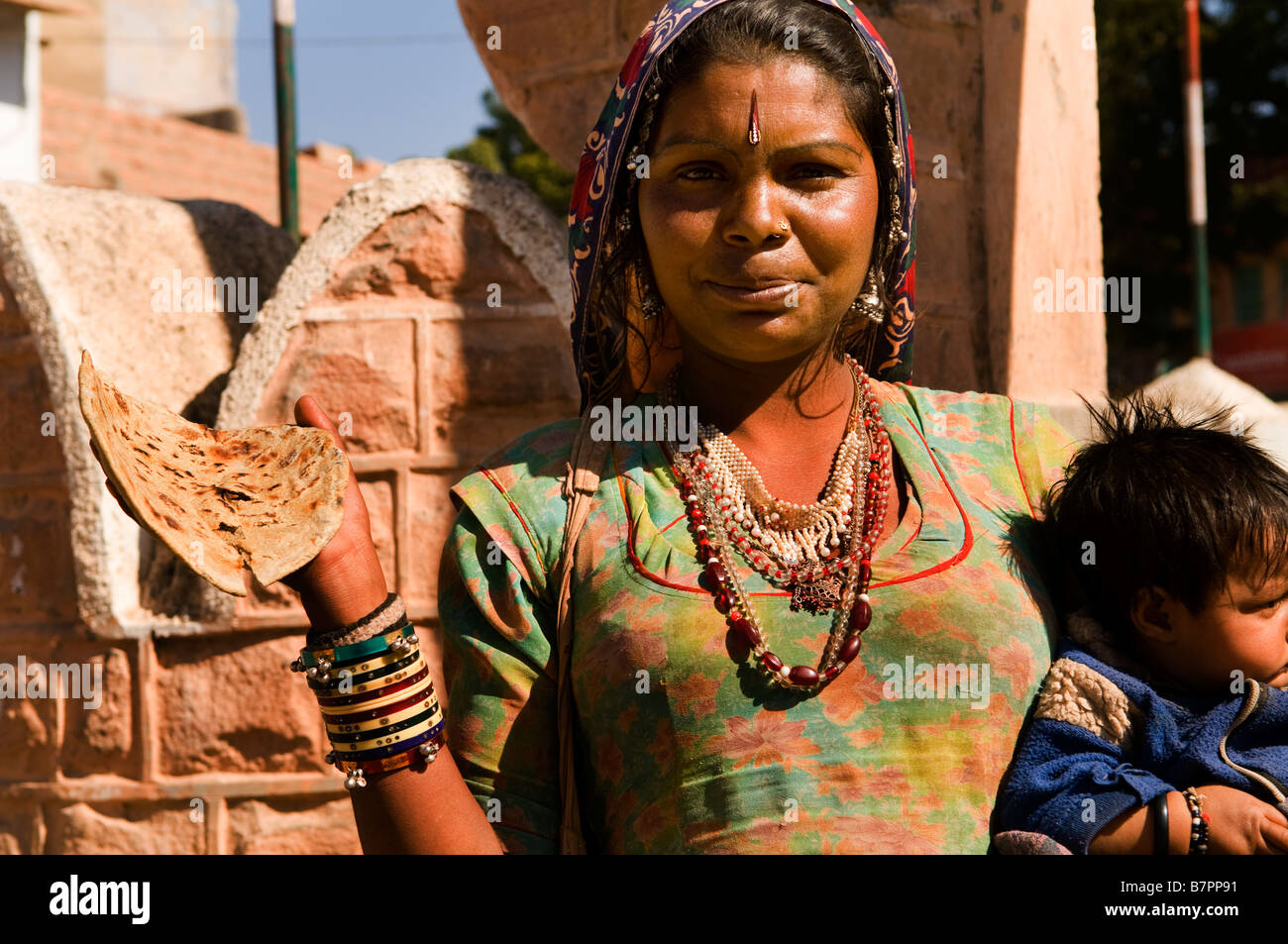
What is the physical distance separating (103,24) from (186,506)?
80.7 feet

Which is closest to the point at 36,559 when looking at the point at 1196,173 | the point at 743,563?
the point at 743,563

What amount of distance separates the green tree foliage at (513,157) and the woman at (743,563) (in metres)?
15.0

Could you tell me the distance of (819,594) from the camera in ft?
5.81

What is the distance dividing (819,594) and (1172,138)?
22972 mm

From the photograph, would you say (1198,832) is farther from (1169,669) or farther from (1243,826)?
(1169,669)

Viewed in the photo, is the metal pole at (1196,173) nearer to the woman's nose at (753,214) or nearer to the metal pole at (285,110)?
the metal pole at (285,110)

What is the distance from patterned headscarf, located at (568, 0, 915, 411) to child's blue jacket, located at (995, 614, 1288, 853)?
63 centimetres

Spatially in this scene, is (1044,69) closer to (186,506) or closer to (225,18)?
(186,506)

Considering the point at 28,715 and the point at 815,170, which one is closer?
the point at 815,170

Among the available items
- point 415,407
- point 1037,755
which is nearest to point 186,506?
point 1037,755

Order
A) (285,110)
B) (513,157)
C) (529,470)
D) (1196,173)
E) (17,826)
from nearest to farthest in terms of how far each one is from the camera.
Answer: (529,470) < (17,826) < (285,110) < (1196,173) < (513,157)

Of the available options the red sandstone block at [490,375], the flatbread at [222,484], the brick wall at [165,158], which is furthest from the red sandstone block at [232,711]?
the brick wall at [165,158]

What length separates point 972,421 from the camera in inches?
78.2

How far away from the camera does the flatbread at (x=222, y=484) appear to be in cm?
152
